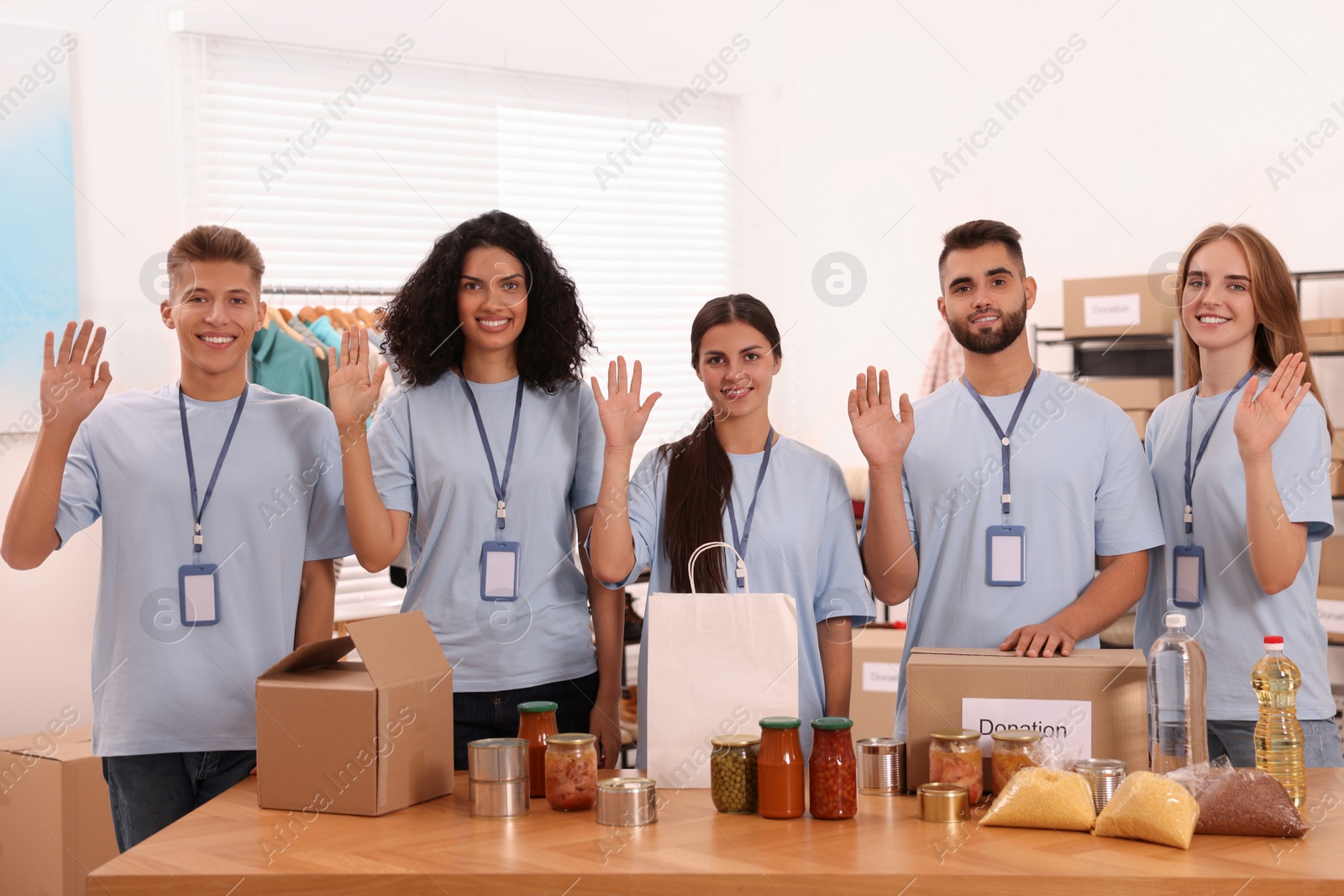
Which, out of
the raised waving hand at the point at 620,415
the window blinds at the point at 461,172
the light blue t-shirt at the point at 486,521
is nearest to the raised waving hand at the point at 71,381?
the light blue t-shirt at the point at 486,521

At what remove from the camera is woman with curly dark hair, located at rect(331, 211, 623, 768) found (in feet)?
7.45

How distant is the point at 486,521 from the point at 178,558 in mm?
572

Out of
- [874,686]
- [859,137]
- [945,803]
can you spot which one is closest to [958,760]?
[945,803]

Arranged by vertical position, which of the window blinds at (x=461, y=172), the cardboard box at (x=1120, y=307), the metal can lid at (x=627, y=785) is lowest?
the metal can lid at (x=627, y=785)

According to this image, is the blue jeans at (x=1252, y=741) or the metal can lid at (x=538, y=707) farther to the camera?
the blue jeans at (x=1252, y=741)

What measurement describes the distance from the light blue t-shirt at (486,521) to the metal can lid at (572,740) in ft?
1.32

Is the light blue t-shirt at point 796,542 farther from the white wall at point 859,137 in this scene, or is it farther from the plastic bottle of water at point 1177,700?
the white wall at point 859,137

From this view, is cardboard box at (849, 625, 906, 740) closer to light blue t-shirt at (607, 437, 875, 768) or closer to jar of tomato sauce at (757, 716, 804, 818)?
light blue t-shirt at (607, 437, 875, 768)

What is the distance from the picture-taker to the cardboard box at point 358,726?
181 centimetres

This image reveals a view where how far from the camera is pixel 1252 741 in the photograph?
2.28 meters

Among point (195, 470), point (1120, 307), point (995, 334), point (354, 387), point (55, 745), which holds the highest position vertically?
point (1120, 307)

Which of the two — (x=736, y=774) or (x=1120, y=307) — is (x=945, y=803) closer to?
(x=736, y=774)

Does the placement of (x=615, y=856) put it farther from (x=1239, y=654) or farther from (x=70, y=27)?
(x=70, y=27)

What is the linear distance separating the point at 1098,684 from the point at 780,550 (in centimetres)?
60
